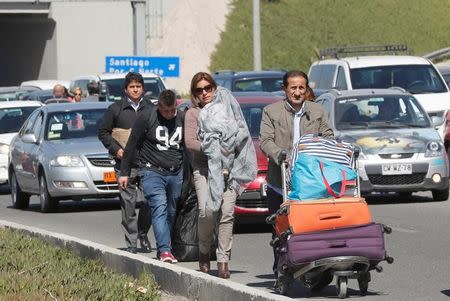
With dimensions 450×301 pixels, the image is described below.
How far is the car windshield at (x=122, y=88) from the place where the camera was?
104 ft

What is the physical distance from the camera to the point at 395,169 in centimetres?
1998

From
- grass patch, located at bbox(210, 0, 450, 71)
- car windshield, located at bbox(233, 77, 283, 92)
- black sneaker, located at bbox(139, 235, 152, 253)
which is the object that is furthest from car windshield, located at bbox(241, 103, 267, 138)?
grass patch, located at bbox(210, 0, 450, 71)

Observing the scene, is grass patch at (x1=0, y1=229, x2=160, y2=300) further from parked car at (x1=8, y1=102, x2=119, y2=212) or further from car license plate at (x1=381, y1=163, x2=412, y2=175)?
car license plate at (x1=381, y1=163, x2=412, y2=175)

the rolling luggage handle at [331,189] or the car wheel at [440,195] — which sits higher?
the rolling luggage handle at [331,189]

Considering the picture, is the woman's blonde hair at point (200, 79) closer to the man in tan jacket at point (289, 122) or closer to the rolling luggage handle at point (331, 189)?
the man in tan jacket at point (289, 122)

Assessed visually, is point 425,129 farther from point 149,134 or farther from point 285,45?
point 285,45

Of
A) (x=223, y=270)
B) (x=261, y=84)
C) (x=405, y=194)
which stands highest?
(x=261, y=84)

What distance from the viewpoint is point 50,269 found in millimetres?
12602

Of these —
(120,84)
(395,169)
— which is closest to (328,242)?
(395,169)

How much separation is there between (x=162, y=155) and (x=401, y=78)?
13.8m

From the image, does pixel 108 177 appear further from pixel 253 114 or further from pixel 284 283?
pixel 284 283

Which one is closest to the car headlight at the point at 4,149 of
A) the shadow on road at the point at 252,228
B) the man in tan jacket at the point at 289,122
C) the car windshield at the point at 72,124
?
the car windshield at the point at 72,124

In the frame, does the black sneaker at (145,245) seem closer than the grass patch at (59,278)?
No

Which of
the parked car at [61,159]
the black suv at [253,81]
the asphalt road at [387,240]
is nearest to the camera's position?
the asphalt road at [387,240]
